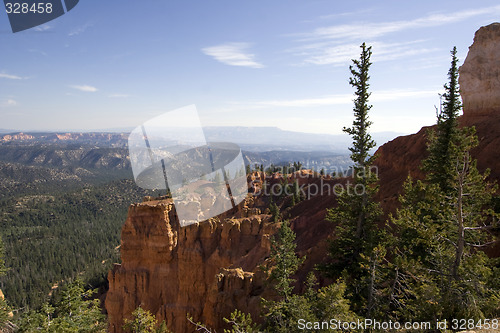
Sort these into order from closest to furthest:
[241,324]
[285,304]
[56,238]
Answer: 1. [241,324]
2. [285,304]
3. [56,238]

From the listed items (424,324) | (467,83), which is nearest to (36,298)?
(424,324)

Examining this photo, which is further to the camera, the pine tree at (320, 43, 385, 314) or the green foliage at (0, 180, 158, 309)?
the green foliage at (0, 180, 158, 309)

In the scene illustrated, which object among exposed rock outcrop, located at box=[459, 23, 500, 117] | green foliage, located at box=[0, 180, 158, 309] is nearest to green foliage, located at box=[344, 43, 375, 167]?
exposed rock outcrop, located at box=[459, 23, 500, 117]

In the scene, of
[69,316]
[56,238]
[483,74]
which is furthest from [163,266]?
[56,238]

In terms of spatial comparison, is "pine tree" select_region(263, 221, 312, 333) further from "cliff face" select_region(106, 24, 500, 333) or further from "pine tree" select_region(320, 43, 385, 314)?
"cliff face" select_region(106, 24, 500, 333)

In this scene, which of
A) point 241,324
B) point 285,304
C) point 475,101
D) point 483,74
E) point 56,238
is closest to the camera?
point 241,324

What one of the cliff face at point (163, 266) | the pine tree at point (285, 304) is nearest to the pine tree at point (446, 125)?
the pine tree at point (285, 304)

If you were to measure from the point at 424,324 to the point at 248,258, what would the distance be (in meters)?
26.7

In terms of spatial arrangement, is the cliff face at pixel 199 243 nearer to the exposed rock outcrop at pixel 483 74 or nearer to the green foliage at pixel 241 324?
the exposed rock outcrop at pixel 483 74

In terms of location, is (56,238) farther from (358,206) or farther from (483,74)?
(483,74)

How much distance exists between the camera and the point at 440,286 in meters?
10.5

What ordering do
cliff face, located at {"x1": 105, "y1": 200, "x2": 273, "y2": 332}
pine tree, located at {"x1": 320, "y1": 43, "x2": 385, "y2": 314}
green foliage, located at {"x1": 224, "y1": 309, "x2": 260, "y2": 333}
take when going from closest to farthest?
green foliage, located at {"x1": 224, "y1": 309, "x2": 260, "y2": 333}, pine tree, located at {"x1": 320, "y1": 43, "x2": 385, "y2": 314}, cliff face, located at {"x1": 105, "y1": 200, "x2": 273, "y2": 332}

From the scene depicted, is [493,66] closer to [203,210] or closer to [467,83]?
[467,83]

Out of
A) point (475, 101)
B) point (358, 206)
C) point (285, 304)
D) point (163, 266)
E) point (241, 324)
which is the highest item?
point (475, 101)
